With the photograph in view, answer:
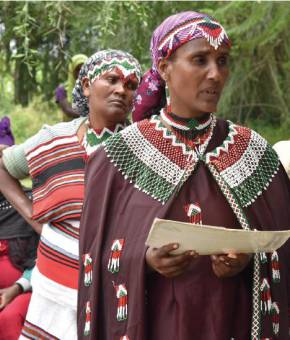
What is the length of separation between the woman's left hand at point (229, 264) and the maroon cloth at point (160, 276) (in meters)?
0.09

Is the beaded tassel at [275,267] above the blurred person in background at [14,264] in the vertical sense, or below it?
above

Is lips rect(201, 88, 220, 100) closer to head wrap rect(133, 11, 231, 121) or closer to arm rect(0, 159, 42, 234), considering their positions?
head wrap rect(133, 11, 231, 121)

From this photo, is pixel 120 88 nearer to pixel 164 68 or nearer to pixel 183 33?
pixel 164 68

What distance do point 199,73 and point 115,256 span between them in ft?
2.49

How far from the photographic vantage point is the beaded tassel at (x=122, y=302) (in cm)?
279

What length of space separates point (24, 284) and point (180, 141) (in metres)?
1.93

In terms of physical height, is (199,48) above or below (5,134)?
above

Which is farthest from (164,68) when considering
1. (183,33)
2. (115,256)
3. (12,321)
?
(12,321)

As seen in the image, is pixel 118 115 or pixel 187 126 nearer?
pixel 187 126

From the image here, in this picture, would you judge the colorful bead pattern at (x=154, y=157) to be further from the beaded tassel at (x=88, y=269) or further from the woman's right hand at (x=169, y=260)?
the beaded tassel at (x=88, y=269)

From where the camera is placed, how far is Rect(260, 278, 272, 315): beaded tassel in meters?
2.76

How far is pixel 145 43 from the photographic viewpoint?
7141 mm

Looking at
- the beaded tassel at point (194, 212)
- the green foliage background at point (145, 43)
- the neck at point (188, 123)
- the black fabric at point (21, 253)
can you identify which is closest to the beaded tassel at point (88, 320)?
the beaded tassel at point (194, 212)

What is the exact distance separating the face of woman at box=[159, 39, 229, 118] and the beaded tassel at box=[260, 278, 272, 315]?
0.68m
